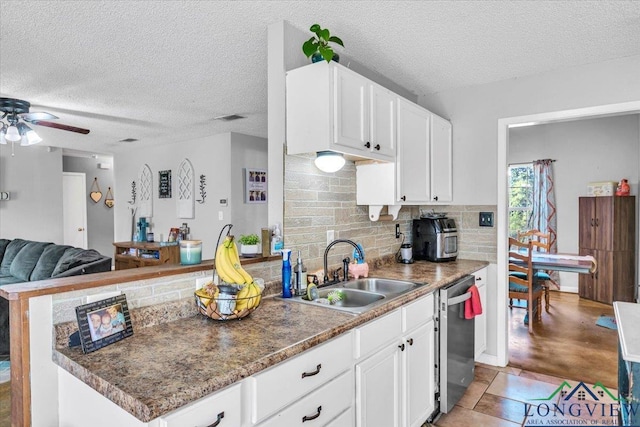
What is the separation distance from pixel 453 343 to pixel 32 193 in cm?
686

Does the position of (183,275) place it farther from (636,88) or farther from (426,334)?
(636,88)

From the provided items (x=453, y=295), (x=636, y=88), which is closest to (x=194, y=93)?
(x=453, y=295)

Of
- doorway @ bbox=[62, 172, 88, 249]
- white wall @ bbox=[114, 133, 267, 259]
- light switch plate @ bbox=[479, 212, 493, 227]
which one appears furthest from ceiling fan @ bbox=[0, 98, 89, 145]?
doorway @ bbox=[62, 172, 88, 249]

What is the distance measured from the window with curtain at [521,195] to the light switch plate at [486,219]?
332 centimetres

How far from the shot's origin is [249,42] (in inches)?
96.5

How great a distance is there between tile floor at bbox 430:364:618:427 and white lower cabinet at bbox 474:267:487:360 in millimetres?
221

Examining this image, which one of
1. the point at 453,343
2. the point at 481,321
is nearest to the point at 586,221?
the point at 481,321

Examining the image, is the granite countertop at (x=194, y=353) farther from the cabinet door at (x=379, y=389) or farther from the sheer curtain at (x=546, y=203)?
the sheer curtain at (x=546, y=203)

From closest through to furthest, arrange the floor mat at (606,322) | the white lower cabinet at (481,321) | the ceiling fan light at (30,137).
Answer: the white lower cabinet at (481,321)
the ceiling fan light at (30,137)
the floor mat at (606,322)

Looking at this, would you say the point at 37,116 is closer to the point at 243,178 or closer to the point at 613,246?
the point at 243,178

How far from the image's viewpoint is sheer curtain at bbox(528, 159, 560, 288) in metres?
5.65

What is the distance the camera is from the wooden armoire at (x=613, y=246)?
487 cm

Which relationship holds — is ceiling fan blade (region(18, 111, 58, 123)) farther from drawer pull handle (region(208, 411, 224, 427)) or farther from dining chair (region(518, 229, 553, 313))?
dining chair (region(518, 229, 553, 313))

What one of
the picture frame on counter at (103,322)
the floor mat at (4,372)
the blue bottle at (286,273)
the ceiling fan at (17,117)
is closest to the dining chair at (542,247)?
the blue bottle at (286,273)
